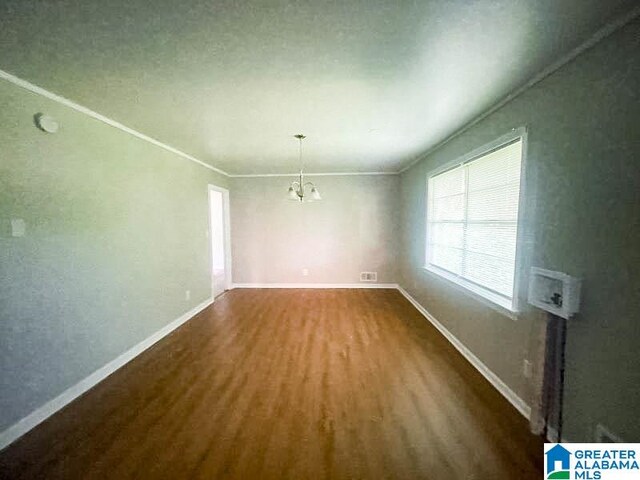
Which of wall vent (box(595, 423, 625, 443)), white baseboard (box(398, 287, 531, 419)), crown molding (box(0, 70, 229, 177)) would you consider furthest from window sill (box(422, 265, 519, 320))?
crown molding (box(0, 70, 229, 177))

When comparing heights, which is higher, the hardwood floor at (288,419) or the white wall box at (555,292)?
the white wall box at (555,292)

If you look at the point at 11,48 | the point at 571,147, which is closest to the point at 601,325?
the point at 571,147

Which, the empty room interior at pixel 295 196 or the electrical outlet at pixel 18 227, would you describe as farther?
the electrical outlet at pixel 18 227

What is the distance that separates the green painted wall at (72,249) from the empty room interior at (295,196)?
0.02 metres

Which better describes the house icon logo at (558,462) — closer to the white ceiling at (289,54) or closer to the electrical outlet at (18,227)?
the white ceiling at (289,54)

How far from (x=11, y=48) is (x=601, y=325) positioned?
3504 mm

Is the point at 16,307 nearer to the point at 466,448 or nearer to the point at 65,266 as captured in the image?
the point at 65,266

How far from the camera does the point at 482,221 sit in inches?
97.9

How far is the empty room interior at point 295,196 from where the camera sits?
124 centimetres

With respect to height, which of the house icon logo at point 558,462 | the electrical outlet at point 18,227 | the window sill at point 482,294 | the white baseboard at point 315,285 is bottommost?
the white baseboard at point 315,285

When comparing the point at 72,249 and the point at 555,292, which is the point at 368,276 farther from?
the point at 72,249

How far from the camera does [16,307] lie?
171 cm

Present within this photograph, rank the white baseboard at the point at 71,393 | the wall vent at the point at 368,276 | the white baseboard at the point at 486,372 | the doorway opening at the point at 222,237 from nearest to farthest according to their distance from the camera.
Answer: the white baseboard at the point at 71,393 < the white baseboard at the point at 486,372 < the doorway opening at the point at 222,237 < the wall vent at the point at 368,276

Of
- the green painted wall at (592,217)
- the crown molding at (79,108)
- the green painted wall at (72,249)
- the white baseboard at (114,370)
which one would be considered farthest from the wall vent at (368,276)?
the crown molding at (79,108)
